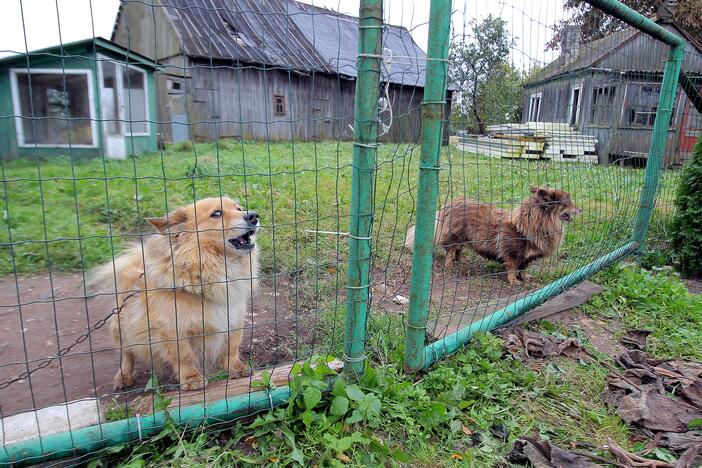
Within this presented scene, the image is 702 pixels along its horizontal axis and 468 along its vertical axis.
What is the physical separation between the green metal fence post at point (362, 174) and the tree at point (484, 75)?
0.70 metres

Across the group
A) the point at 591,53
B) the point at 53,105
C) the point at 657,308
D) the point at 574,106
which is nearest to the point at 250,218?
the point at 574,106

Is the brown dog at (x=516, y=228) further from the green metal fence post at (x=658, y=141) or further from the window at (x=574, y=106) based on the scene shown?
the green metal fence post at (x=658, y=141)

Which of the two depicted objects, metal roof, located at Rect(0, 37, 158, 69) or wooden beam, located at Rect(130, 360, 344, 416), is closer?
metal roof, located at Rect(0, 37, 158, 69)

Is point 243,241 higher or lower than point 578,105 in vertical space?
lower

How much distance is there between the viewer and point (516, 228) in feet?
15.6

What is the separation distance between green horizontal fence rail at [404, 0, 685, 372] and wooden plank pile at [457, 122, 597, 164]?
67 centimetres

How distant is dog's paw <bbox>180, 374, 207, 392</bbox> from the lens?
2.41 m

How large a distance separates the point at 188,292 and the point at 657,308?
153 inches

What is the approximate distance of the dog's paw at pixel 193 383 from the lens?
94.7 inches

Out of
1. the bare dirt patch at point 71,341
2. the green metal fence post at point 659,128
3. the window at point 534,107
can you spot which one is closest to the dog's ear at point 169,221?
the bare dirt patch at point 71,341

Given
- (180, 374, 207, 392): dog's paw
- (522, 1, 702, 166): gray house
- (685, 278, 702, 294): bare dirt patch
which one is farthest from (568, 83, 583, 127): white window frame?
(180, 374, 207, 392): dog's paw

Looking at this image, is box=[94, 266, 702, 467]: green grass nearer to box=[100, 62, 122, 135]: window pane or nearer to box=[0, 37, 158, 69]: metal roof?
box=[0, 37, 158, 69]: metal roof

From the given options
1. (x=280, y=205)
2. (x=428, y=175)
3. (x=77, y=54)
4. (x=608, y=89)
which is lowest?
(x=280, y=205)

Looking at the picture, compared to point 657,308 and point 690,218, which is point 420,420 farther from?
point 690,218
